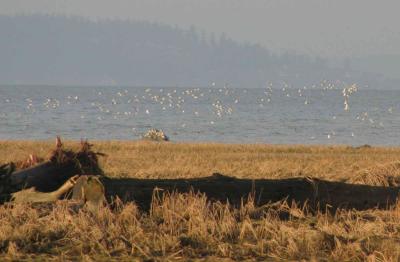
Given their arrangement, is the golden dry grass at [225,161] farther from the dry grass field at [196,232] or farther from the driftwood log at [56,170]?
the dry grass field at [196,232]

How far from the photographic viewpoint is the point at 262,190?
45.0ft

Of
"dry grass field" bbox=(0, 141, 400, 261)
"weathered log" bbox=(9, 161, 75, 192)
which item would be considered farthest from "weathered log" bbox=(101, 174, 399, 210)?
Answer: "weathered log" bbox=(9, 161, 75, 192)

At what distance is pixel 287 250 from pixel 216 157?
19145 millimetres

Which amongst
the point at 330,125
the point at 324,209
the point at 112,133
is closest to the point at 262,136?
the point at 112,133

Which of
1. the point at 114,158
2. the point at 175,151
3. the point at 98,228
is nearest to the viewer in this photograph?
the point at 98,228

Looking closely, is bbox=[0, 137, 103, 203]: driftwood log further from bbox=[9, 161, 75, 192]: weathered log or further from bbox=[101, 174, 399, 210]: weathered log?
bbox=[101, 174, 399, 210]: weathered log

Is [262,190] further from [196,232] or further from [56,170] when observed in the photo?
[56,170]

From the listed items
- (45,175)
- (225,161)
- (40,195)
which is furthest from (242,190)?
(225,161)

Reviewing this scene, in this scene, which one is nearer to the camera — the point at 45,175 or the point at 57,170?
the point at 45,175

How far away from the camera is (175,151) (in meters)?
32.8

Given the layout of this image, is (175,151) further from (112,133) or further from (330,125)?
(330,125)

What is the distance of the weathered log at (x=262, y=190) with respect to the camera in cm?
1350

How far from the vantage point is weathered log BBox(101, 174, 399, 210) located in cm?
1350

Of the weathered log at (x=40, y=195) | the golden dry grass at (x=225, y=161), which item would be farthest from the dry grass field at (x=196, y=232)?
the golden dry grass at (x=225, y=161)
